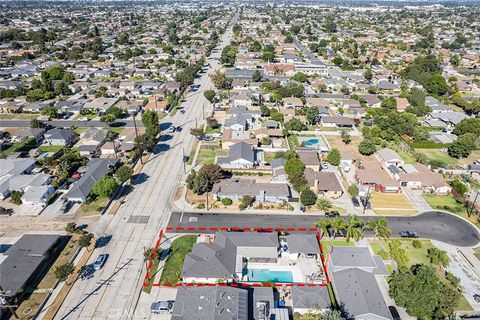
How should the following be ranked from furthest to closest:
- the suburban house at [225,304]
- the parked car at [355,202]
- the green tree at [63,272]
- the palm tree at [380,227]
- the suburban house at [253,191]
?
1. the parked car at [355,202]
2. the suburban house at [253,191]
3. the palm tree at [380,227]
4. the green tree at [63,272]
5. the suburban house at [225,304]

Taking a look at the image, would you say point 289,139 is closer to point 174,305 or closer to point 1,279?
point 174,305

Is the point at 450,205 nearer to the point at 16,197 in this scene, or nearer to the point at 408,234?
the point at 408,234

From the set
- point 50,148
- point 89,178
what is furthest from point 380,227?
point 50,148

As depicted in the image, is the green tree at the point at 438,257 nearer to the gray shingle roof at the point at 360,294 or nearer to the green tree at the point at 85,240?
the gray shingle roof at the point at 360,294

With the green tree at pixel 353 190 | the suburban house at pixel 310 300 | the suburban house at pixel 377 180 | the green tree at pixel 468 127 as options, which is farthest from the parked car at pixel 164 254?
the green tree at pixel 468 127

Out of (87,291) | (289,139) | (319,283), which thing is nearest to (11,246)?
(87,291)

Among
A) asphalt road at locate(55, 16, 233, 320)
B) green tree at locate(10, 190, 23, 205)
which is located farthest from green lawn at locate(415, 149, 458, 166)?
green tree at locate(10, 190, 23, 205)
